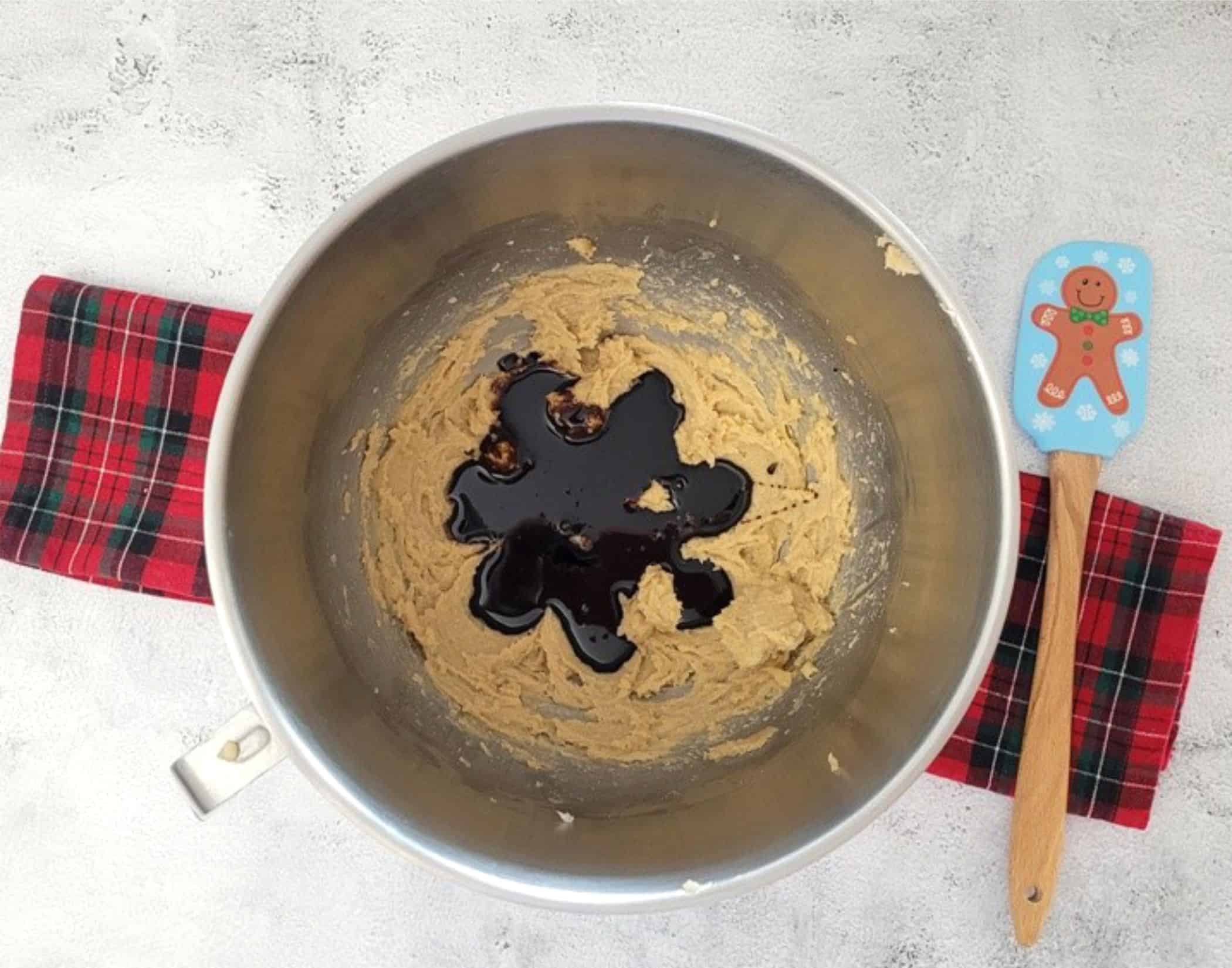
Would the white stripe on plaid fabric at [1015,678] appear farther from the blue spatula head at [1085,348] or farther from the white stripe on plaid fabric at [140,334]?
the white stripe on plaid fabric at [140,334]

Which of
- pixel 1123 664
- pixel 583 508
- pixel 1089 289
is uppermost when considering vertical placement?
pixel 1089 289

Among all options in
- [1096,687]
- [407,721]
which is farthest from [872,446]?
[407,721]

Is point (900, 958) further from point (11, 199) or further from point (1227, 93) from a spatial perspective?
point (11, 199)

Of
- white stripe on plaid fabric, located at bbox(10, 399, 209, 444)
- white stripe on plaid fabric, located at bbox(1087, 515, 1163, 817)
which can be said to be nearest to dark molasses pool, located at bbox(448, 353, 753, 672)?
white stripe on plaid fabric, located at bbox(10, 399, 209, 444)

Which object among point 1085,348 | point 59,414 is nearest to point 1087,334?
point 1085,348

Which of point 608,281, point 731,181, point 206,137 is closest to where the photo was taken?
point 731,181

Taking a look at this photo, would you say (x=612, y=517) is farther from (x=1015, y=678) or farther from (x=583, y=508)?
(x=1015, y=678)
